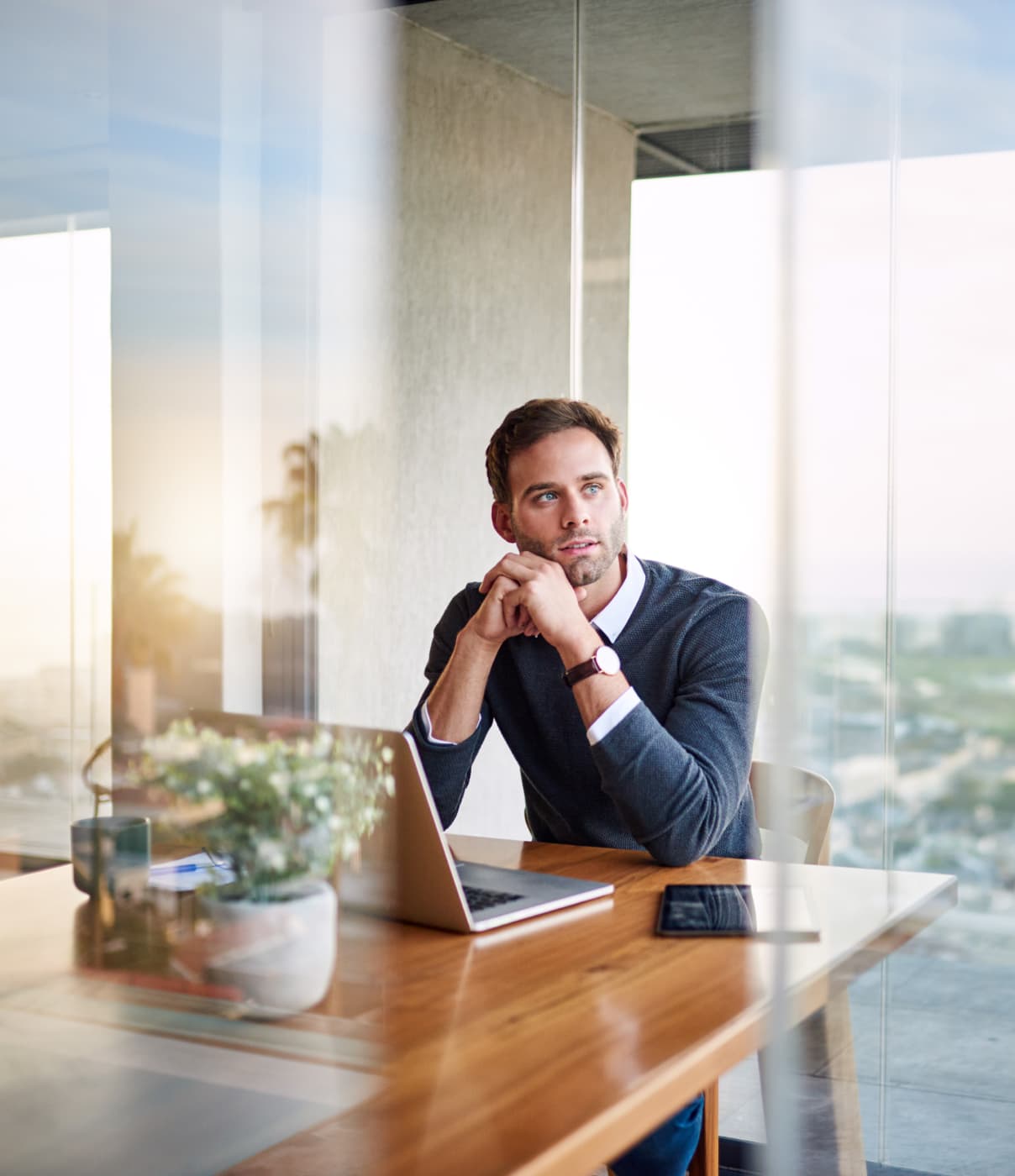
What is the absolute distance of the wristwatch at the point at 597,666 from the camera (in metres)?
1.55

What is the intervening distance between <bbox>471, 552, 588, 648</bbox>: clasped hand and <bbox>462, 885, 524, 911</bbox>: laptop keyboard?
0.37m

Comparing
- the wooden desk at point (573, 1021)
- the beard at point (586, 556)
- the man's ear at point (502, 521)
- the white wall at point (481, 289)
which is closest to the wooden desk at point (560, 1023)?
the wooden desk at point (573, 1021)

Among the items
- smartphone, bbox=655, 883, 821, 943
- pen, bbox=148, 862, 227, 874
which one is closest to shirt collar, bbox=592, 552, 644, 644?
smartphone, bbox=655, 883, 821, 943

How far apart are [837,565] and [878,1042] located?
369 millimetres

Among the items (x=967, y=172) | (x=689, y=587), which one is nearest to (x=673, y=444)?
(x=689, y=587)

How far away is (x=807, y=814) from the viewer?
1026 millimetres

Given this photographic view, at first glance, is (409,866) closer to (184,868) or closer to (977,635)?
Result: (184,868)

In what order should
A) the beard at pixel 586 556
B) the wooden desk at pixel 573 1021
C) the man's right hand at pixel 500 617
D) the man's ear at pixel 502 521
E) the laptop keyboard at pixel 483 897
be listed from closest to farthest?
the wooden desk at pixel 573 1021 → the laptop keyboard at pixel 483 897 → the man's right hand at pixel 500 617 → the beard at pixel 586 556 → the man's ear at pixel 502 521

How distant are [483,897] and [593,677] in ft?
1.09

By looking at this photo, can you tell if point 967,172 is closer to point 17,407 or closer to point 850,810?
point 850,810

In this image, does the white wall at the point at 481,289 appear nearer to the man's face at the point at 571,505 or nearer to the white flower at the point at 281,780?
the man's face at the point at 571,505

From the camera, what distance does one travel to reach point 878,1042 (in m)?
1.02

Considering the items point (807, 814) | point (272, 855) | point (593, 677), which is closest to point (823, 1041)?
point (807, 814)

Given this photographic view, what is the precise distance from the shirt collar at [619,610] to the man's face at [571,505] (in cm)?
5
